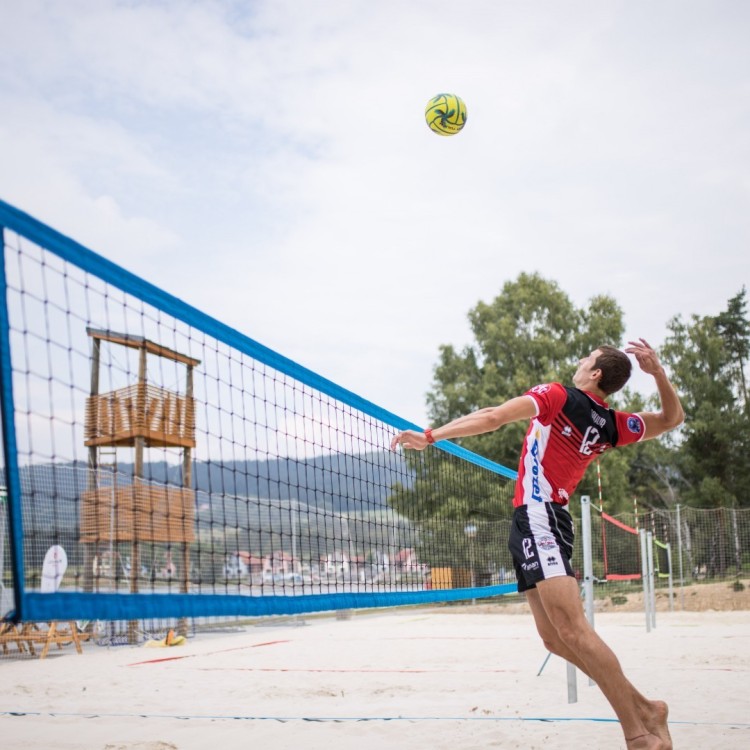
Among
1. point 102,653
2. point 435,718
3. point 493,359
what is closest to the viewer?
point 435,718

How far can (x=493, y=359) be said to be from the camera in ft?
86.0

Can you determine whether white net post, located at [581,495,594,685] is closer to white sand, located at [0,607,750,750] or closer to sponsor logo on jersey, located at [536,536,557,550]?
white sand, located at [0,607,750,750]

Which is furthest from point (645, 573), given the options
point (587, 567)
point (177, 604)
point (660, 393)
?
point (177, 604)

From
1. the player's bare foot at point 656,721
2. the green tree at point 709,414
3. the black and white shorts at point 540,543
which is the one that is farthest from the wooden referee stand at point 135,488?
the green tree at point 709,414

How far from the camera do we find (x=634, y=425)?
3.61m

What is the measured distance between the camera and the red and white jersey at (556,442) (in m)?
3.29

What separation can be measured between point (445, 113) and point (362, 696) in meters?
5.31

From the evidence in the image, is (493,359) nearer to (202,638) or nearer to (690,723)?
A: (202,638)

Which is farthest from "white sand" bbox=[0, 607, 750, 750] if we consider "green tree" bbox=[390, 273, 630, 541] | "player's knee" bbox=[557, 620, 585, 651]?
"green tree" bbox=[390, 273, 630, 541]

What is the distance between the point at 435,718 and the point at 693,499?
27100mm

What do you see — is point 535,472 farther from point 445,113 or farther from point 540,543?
point 445,113

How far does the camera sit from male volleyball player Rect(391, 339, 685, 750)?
9.95ft

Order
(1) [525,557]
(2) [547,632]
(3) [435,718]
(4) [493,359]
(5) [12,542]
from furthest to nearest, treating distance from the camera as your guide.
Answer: (4) [493,359] → (3) [435,718] → (2) [547,632] → (1) [525,557] → (5) [12,542]

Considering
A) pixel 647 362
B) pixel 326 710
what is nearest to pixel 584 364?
pixel 647 362
